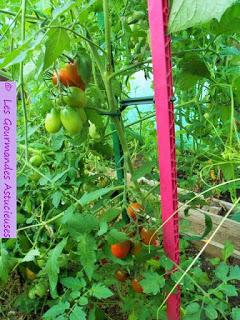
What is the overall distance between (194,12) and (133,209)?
1.42 feet

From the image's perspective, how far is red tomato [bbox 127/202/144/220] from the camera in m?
0.88

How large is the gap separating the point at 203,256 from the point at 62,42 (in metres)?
1.15

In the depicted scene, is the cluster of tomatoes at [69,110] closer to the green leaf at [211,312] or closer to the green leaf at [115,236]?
the green leaf at [115,236]

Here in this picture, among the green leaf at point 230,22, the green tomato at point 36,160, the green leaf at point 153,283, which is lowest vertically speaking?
the green leaf at point 153,283

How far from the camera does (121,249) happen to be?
873 millimetres

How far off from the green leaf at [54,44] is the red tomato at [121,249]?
374mm

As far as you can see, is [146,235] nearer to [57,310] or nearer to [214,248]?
[57,310]

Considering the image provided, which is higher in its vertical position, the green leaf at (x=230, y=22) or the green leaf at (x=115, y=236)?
the green leaf at (x=230, y=22)

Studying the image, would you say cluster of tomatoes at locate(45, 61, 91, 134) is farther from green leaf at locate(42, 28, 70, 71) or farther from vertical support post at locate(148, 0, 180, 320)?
vertical support post at locate(148, 0, 180, 320)

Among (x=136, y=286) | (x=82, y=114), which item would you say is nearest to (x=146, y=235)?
(x=136, y=286)

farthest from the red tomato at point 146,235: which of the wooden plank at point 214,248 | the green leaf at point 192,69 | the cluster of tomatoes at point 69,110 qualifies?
the wooden plank at point 214,248

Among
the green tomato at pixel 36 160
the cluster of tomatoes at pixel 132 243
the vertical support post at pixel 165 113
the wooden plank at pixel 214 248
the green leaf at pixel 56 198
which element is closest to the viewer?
the vertical support post at pixel 165 113

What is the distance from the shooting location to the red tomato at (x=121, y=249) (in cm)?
87

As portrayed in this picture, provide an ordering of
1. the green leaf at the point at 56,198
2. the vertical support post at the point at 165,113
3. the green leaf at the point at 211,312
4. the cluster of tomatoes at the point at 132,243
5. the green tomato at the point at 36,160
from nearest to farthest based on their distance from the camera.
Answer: the vertical support post at the point at 165,113 < the green leaf at the point at 211,312 < the cluster of tomatoes at the point at 132,243 < the green leaf at the point at 56,198 < the green tomato at the point at 36,160
